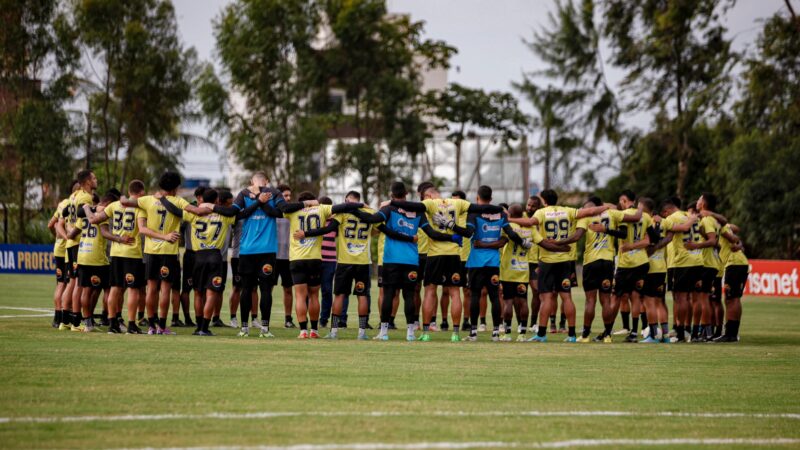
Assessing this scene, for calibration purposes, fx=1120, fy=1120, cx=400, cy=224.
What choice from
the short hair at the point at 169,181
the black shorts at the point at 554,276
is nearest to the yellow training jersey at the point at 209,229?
the short hair at the point at 169,181

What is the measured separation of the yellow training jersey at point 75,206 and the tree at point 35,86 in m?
36.9

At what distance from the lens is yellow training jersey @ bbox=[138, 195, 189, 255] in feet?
56.1

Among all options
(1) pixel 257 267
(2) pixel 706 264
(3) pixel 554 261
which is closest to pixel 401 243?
(1) pixel 257 267

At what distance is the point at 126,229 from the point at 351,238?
3460 millimetres

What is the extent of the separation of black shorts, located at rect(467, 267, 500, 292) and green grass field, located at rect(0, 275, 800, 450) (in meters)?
1.66

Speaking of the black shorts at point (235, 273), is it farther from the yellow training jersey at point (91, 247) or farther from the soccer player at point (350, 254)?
the soccer player at point (350, 254)

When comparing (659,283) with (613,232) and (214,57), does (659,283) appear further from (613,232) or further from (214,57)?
(214,57)

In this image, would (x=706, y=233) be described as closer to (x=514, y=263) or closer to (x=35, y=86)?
(x=514, y=263)

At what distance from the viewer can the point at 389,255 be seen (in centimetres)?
1712

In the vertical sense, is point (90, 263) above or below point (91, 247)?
below

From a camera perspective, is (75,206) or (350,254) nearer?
(350,254)

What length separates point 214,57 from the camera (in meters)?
53.1

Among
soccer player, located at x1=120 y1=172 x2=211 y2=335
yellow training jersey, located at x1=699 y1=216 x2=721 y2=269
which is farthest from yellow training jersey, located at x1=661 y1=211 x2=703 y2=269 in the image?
soccer player, located at x1=120 y1=172 x2=211 y2=335

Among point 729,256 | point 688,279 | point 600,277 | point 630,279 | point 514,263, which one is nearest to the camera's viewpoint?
point 600,277
